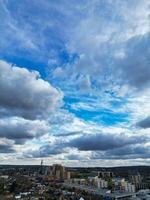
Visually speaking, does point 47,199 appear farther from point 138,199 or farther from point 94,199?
point 138,199

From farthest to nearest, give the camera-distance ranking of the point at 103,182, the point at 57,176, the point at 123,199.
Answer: the point at 57,176, the point at 103,182, the point at 123,199

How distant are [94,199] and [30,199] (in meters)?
16.6

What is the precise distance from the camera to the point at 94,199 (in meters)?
77.7

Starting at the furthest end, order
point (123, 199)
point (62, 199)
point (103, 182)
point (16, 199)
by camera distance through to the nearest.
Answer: point (103, 182), point (123, 199), point (62, 199), point (16, 199)

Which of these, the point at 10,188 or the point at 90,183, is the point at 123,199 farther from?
the point at 90,183

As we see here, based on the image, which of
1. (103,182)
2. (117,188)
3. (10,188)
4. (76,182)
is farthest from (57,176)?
(10,188)

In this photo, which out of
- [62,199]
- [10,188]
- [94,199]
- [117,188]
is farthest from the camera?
[117,188]

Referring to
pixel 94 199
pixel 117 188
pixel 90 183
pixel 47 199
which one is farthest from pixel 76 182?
pixel 47 199

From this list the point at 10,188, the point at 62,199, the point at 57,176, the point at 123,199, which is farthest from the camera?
the point at 57,176

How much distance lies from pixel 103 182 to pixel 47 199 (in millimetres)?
54704

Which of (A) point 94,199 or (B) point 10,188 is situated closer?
(A) point 94,199

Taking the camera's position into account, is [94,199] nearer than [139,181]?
Yes

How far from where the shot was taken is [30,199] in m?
68.5

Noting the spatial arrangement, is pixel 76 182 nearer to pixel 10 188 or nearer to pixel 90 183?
pixel 90 183
